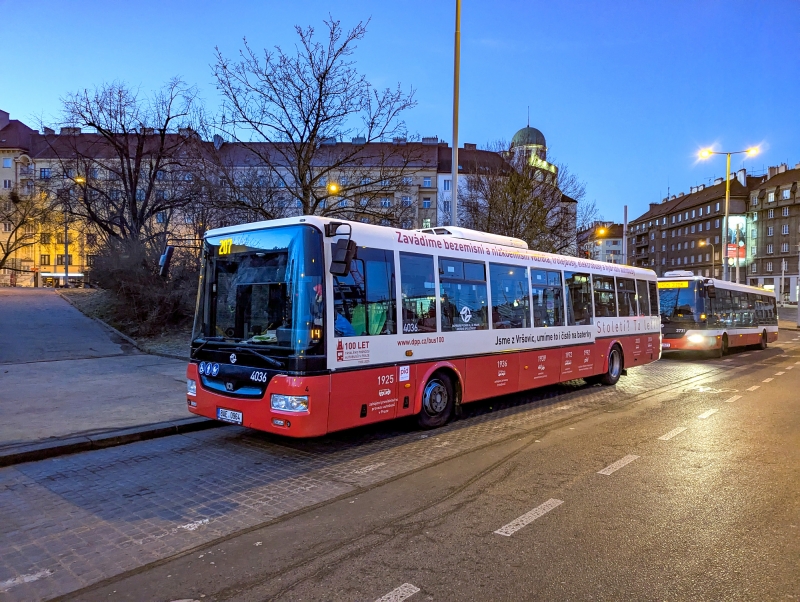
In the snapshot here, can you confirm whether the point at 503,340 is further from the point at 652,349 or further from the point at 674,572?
the point at 652,349

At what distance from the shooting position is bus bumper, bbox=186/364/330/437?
620 centimetres

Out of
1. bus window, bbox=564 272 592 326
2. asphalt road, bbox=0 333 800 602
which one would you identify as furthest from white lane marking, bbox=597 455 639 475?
bus window, bbox=564 272 592 326

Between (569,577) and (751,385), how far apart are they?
40.2 ft

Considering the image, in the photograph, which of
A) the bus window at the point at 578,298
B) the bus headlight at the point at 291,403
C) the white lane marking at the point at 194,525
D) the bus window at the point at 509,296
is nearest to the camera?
the white lane marking at the point at 194,525

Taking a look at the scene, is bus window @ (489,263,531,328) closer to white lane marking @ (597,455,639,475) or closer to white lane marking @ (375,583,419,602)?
white lane marking @ (597,455,639,475)

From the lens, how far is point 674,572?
3801 millimetres

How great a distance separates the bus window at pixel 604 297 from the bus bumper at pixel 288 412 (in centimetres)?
810

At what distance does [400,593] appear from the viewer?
3496 mm

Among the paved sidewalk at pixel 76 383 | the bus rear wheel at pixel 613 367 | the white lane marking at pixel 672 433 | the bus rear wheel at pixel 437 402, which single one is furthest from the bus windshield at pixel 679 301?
the paved sidewalk at pixel 76 383

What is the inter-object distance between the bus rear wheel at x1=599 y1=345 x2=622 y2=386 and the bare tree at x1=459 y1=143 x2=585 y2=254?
11299 millimetres

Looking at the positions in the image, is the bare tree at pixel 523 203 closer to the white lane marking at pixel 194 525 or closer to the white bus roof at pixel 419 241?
the white bus roof at pixel 419 241

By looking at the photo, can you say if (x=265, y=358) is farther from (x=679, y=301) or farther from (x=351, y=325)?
(x=679, y=301)

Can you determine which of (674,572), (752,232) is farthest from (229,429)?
(752,232)

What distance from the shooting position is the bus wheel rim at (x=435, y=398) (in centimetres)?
802
